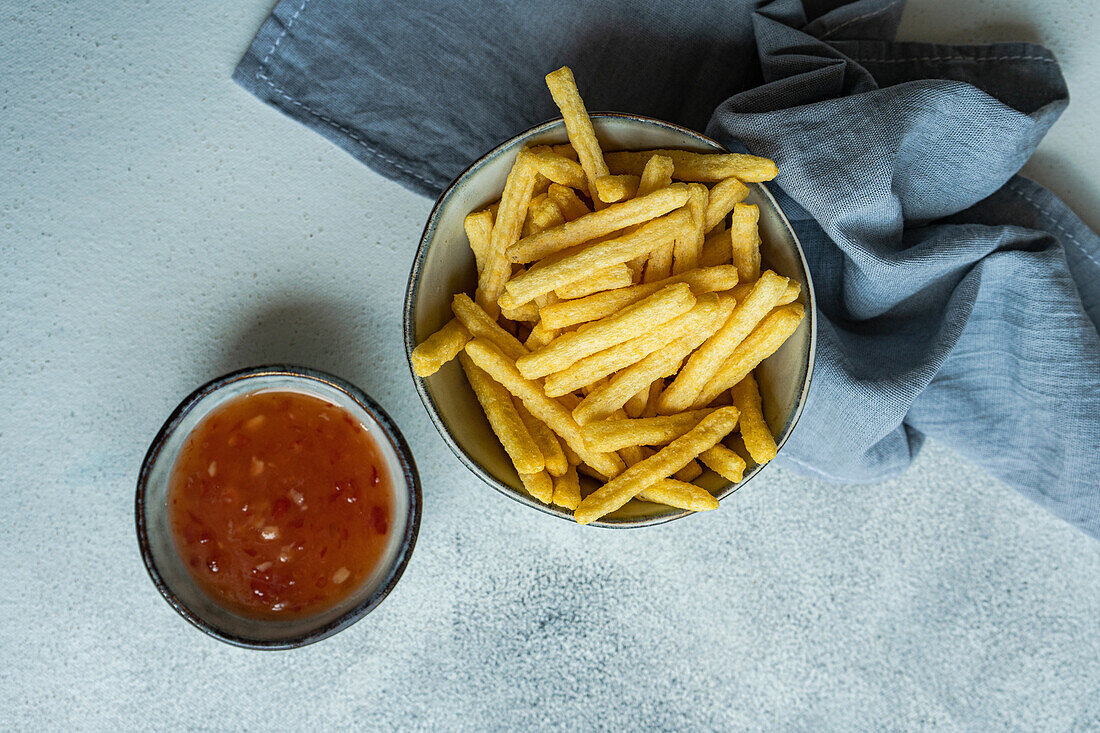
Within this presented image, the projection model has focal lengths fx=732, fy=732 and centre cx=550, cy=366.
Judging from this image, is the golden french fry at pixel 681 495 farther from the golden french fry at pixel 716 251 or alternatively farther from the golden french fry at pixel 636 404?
the golden french fry at pixel 716 251

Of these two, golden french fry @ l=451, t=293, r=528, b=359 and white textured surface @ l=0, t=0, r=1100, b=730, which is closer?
golden french fry @ l=451, t=293, r=528, b=359

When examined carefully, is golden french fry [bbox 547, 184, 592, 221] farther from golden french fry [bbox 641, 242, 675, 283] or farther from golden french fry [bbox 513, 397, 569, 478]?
golden french fry [bbox 513, 397, 569, 478]

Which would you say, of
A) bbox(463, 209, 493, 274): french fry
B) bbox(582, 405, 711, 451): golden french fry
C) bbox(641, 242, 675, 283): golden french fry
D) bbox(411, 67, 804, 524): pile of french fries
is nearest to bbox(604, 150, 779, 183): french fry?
bbox(411, 67, 804, 524): pile of french fries

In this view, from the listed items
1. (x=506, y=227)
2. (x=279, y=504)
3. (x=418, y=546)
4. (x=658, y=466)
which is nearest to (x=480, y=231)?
(x=506, y=227)

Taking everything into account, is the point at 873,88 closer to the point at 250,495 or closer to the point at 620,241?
the point at 620,241

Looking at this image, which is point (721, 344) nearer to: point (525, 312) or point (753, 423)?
point (753, 423)

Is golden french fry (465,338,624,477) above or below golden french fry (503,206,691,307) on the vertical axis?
below

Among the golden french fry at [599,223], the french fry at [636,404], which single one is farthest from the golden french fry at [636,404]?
the golden french fry at [599,223]

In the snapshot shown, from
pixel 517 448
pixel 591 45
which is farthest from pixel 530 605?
pixel 591 45
